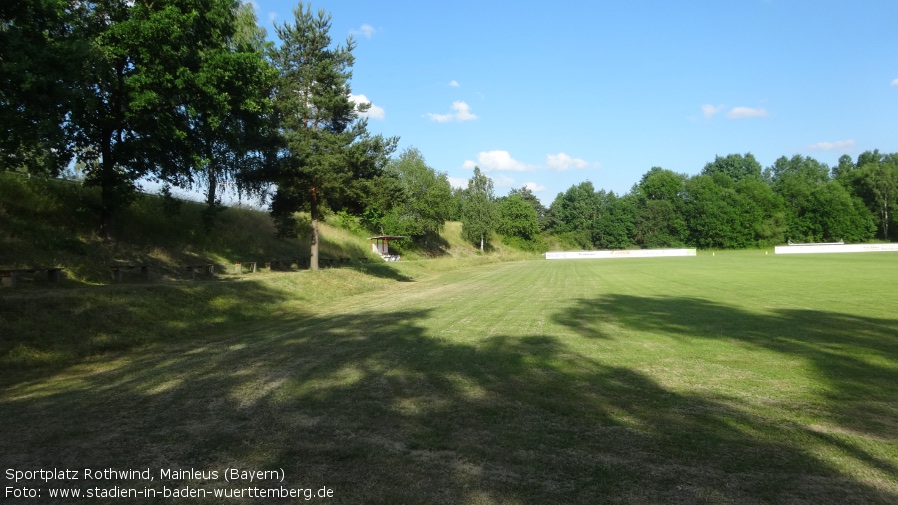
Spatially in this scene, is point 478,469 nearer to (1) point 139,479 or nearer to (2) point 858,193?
(1) point 139,479

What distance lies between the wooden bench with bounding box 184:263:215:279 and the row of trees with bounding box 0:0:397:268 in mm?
3574

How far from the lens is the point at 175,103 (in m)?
21.0

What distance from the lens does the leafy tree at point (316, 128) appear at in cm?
2798

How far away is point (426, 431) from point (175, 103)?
20.3m

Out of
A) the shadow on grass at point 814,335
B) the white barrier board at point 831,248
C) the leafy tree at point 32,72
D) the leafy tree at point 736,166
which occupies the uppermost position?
the leafy tree at point 736,166

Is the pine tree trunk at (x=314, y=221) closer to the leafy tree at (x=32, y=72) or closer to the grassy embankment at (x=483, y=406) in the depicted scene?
the grassy embankment at (x=483, y=406)

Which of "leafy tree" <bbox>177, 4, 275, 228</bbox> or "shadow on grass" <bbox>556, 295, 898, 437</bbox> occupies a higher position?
"leafy tree" <bbox>177, 4, 275, 228</bbox>

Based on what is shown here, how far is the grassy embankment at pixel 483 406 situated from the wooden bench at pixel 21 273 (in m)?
1.57

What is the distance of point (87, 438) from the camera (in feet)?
18.6

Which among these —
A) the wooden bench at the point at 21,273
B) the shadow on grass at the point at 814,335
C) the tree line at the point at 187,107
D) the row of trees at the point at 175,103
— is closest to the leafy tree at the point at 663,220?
the tree line at the point at 187,107

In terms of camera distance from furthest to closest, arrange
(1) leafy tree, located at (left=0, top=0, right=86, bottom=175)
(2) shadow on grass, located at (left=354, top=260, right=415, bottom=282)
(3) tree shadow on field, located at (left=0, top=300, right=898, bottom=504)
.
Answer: (2) shadow on grass, located at (left=354, top=260, right=415, bottom=282) → (1) leafy tree, located at (left=0, top=0, right=86, bottom=175) → (3) tree shadow on field, located at (left=0, top=300, right=898, bottom=504)

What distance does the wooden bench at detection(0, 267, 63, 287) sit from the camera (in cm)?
1373

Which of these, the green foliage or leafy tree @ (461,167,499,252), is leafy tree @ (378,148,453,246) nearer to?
the green foliage

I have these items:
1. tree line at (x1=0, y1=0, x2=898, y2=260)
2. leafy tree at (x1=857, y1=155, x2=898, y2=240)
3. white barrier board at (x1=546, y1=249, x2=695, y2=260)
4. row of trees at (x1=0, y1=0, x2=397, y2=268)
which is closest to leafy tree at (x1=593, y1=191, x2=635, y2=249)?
white barrier board at (x1=546, y1=249, x2=695, y2=260)
